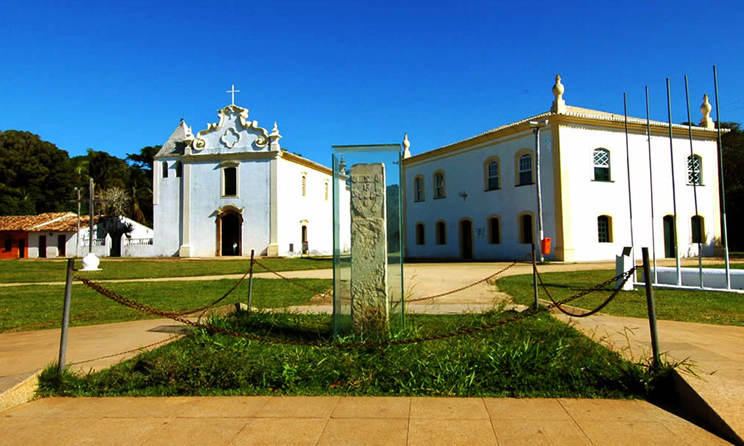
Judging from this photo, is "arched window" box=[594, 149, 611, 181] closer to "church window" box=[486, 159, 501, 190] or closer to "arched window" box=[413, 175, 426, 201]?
"church window" box=[486, 159, 501, 190]

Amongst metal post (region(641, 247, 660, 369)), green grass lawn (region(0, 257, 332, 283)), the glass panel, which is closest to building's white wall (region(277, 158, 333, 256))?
green grass lawn (region(0, 257, 332, 283))

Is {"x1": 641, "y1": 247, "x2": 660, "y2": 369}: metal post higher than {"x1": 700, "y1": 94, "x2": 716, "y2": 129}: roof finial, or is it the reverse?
{"x1": 700, "y1": 94, "x2": 716, "y2": 129}: roof finial

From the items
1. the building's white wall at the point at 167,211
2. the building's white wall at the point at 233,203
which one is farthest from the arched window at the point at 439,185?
the building's white wall at the point at 167,211

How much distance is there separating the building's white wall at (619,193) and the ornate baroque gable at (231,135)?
20218 mm

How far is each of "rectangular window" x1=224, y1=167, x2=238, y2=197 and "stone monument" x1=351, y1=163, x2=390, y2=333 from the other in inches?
1184

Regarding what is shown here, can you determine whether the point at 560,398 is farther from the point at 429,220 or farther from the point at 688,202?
the point at 429,220

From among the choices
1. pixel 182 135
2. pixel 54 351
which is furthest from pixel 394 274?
pixel 182 135

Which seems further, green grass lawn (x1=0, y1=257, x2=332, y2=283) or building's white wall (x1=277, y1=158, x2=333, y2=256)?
building's white wall (x1=277, y1=158, x2=333, y2=256)

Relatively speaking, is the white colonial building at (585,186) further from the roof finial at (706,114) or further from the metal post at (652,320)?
the metal post at (652,320)

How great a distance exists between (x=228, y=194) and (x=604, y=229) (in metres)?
23.8

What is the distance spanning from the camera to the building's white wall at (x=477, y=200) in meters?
24.9

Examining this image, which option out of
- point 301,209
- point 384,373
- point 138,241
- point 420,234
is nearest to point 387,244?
point 384,373

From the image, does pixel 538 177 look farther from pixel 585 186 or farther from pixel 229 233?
pixel 229 233

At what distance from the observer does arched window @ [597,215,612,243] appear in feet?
78.6
